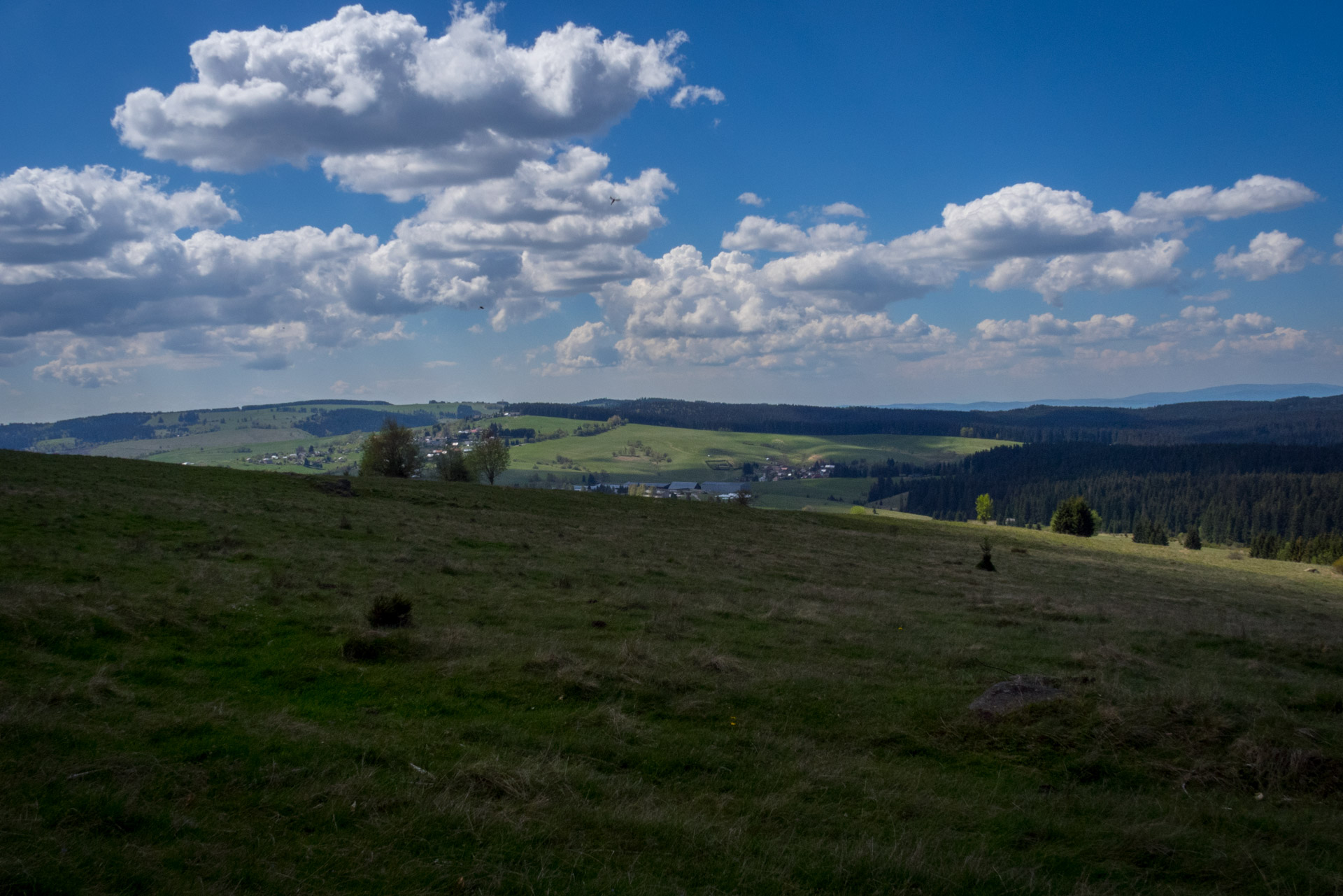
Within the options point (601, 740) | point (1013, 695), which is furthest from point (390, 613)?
point (1013, 695)

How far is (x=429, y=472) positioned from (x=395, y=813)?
102 metres

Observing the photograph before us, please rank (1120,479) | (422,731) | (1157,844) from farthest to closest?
(1120,479) < (422,731) < (1157,844)

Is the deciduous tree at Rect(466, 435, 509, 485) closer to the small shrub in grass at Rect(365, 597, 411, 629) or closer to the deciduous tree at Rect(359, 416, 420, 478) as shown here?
the deciduous tree at Rect(359, 416, 420, 478)

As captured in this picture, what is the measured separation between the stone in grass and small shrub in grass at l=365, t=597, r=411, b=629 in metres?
10.9

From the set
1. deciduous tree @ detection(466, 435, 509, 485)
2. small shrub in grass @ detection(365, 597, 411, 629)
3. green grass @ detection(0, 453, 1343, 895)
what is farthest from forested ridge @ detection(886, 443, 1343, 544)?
small shrub in grass @ detection(365, 597, 411, 629)

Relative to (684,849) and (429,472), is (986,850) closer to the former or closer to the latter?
(684,849)

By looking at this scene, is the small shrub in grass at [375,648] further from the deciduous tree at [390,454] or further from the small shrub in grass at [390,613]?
the deciduous tree at [390,454]

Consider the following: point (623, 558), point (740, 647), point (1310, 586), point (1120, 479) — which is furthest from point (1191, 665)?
point (1120, 479)

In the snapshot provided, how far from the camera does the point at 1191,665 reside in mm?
16234

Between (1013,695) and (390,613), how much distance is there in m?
11.7

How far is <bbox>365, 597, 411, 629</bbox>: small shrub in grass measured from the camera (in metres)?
14.0

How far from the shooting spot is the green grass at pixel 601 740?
246 inches

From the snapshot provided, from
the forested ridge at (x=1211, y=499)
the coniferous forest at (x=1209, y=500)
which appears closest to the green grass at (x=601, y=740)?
the coniferous forest at (x=1209, y=500)

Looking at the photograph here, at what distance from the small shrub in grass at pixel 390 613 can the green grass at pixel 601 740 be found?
0.34 m
